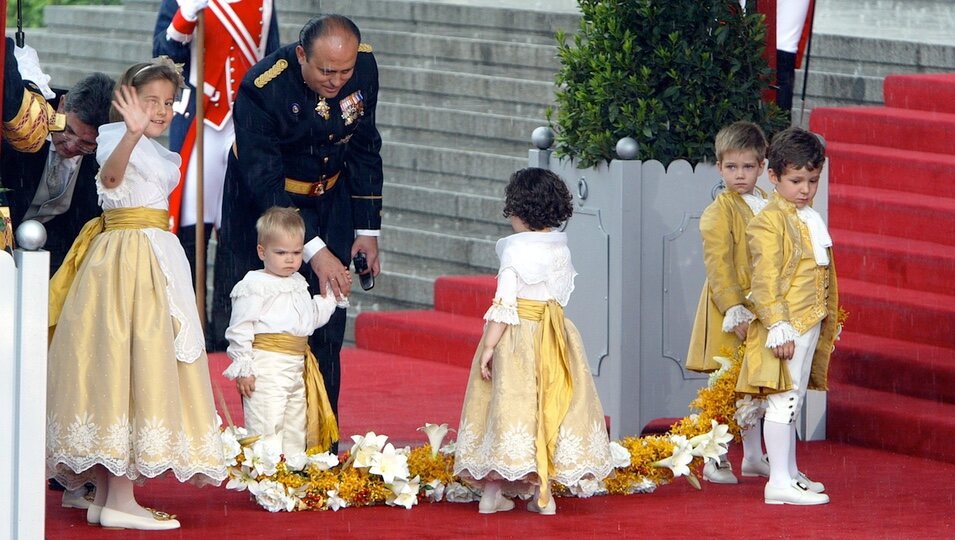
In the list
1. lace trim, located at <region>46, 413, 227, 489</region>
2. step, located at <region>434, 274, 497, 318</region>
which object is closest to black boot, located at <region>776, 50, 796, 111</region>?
step, located at <region>434, 274, 497, 318</region>

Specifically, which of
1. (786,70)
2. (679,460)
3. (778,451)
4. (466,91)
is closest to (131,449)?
(679,460)

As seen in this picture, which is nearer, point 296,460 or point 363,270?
point 296,460

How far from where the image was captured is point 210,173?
1042cm

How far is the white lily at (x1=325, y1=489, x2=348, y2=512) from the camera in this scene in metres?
6.57

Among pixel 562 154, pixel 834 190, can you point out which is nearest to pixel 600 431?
pixel 562 154

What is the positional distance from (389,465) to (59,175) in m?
1.56

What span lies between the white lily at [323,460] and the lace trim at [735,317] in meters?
1.61

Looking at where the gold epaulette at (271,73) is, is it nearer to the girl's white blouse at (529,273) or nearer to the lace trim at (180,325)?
the lace trim at (180,325)

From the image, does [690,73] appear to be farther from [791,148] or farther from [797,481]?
[797,481]

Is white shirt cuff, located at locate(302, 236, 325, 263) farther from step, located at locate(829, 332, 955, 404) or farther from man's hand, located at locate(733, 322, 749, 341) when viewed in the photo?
step, located at locate(829, 332, 955, 404)

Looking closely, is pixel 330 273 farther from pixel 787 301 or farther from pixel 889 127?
pixel 889 127

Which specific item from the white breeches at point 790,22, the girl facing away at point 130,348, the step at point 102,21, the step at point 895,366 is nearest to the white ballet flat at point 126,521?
the girl facing away at point 130,348

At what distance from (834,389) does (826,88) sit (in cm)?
341

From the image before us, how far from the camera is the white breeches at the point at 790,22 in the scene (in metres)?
9.91
